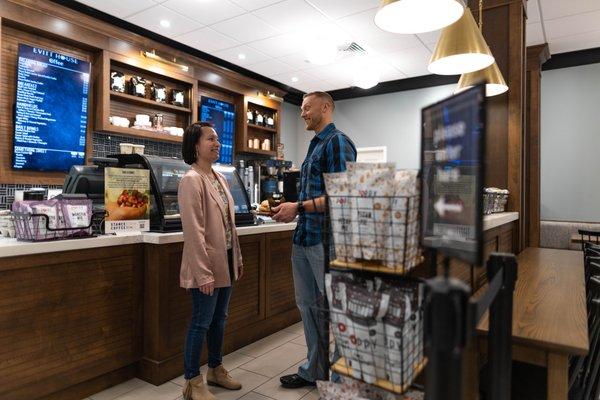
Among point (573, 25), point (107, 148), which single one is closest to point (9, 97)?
point (107, 148)

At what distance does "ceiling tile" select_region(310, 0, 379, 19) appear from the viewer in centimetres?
402

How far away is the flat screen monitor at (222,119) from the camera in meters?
5.66

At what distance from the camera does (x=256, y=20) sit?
4.46 metres

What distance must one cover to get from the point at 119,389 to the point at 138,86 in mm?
3558

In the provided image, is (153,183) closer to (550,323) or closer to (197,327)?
(197,327)

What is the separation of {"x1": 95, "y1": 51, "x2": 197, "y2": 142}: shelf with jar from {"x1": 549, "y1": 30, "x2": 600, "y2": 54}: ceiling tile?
487 centimetres

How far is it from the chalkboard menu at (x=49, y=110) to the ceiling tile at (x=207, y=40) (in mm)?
1275

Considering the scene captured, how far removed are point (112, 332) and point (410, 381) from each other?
2058 millimetres

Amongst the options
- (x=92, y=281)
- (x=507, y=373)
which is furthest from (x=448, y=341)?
(x=92, y=281)

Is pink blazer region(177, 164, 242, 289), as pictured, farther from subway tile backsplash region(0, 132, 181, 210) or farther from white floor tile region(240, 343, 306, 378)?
subway tile backsplash region(0, 132, 181, 210)

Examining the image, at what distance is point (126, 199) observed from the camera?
8.44ft

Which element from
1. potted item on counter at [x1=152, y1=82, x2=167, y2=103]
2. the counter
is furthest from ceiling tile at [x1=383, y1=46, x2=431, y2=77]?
the counter

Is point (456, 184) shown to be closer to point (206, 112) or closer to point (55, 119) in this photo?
point (55, 119)

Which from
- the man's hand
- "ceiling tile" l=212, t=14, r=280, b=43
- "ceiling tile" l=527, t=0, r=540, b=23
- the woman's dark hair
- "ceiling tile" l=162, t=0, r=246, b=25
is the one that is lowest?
the man's hand
